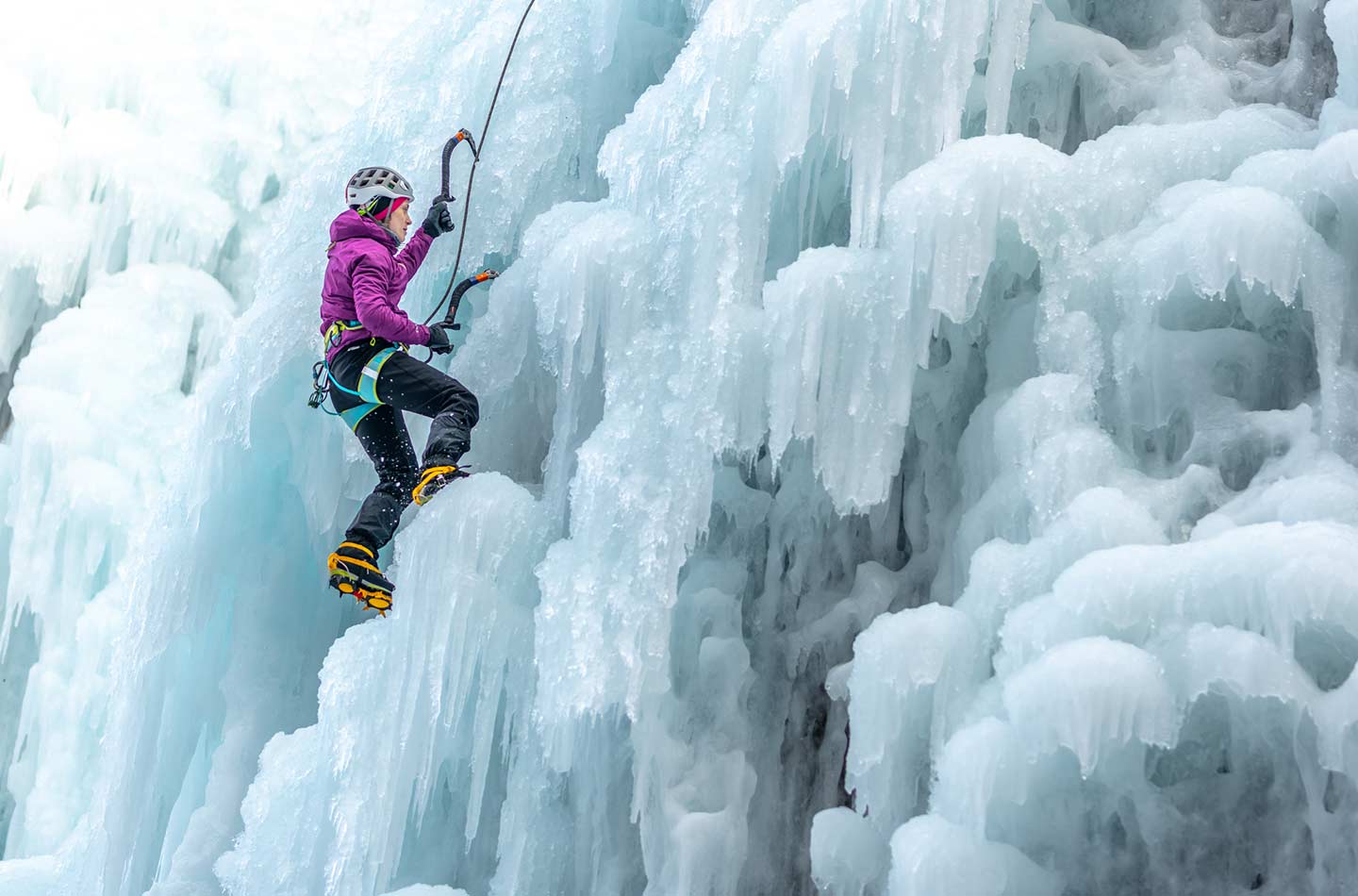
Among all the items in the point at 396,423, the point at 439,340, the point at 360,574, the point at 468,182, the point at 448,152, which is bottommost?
the point at 360,574

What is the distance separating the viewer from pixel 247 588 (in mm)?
7137

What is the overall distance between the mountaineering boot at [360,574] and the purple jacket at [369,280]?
2.70 ft

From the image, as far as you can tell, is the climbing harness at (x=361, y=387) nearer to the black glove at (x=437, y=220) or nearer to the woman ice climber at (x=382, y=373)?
the woman ice climber at (x=382, y=373)

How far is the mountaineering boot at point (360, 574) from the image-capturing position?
564 centimetres

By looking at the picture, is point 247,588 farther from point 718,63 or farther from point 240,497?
point 718,63

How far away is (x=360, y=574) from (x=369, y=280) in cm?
115

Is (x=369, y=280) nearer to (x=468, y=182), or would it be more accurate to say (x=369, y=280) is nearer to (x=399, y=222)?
(x=399, y=222)

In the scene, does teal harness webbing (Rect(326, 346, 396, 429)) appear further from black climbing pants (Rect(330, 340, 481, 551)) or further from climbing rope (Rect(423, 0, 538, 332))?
climbing rope (Rect(423, 0, 538, 332))

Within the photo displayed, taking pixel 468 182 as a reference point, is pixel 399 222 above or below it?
below

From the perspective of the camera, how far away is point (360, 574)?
565 centimetres

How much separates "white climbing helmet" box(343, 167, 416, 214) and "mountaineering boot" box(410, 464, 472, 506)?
118cm

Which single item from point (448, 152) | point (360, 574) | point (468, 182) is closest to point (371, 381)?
point (360, 574)

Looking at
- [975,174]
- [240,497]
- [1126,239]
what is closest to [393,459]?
[240,497]

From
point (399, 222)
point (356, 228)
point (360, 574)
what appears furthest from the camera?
point (399, 222)
